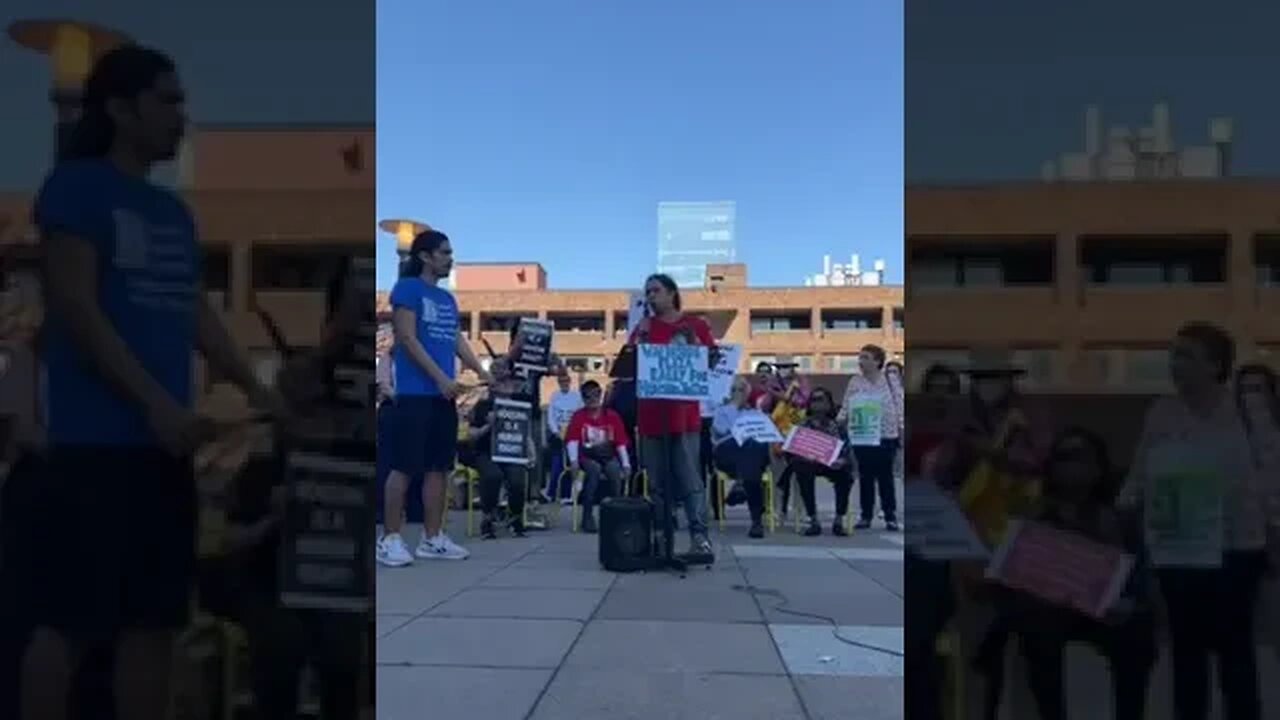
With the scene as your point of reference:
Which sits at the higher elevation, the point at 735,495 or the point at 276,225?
the point at 276,225

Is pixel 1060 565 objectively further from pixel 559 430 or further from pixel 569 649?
pixel 559 430

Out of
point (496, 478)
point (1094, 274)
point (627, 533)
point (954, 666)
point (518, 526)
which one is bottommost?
point (518, 526)

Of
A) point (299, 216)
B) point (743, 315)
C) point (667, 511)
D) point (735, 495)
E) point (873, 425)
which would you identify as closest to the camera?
point (299, 216)

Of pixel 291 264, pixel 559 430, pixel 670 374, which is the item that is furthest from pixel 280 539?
pixel 559 430

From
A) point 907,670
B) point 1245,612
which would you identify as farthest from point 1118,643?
point 907,670

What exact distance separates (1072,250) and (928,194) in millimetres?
292

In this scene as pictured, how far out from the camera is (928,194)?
2.13m

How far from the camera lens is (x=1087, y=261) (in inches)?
82.5

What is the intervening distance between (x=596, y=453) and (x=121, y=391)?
776cm

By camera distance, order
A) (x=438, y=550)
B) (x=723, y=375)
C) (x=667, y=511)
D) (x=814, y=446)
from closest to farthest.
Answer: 1. (x=667, y=511)
2. (x=438, y=550)
3. (x=814, y=446)
4. (x=723, y=375)

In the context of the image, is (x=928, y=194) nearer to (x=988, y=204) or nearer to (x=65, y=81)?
(x=988, y=204)

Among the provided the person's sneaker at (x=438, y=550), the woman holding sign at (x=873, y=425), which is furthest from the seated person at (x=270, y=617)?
the woman holding sign at (x=873, y=425)

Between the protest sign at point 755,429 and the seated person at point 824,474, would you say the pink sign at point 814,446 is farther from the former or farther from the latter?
the protest sign at point 755,429

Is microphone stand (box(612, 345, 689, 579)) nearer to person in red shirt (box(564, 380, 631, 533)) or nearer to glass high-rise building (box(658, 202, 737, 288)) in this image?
person in red shirt (box(564, 380, 631, 533))
